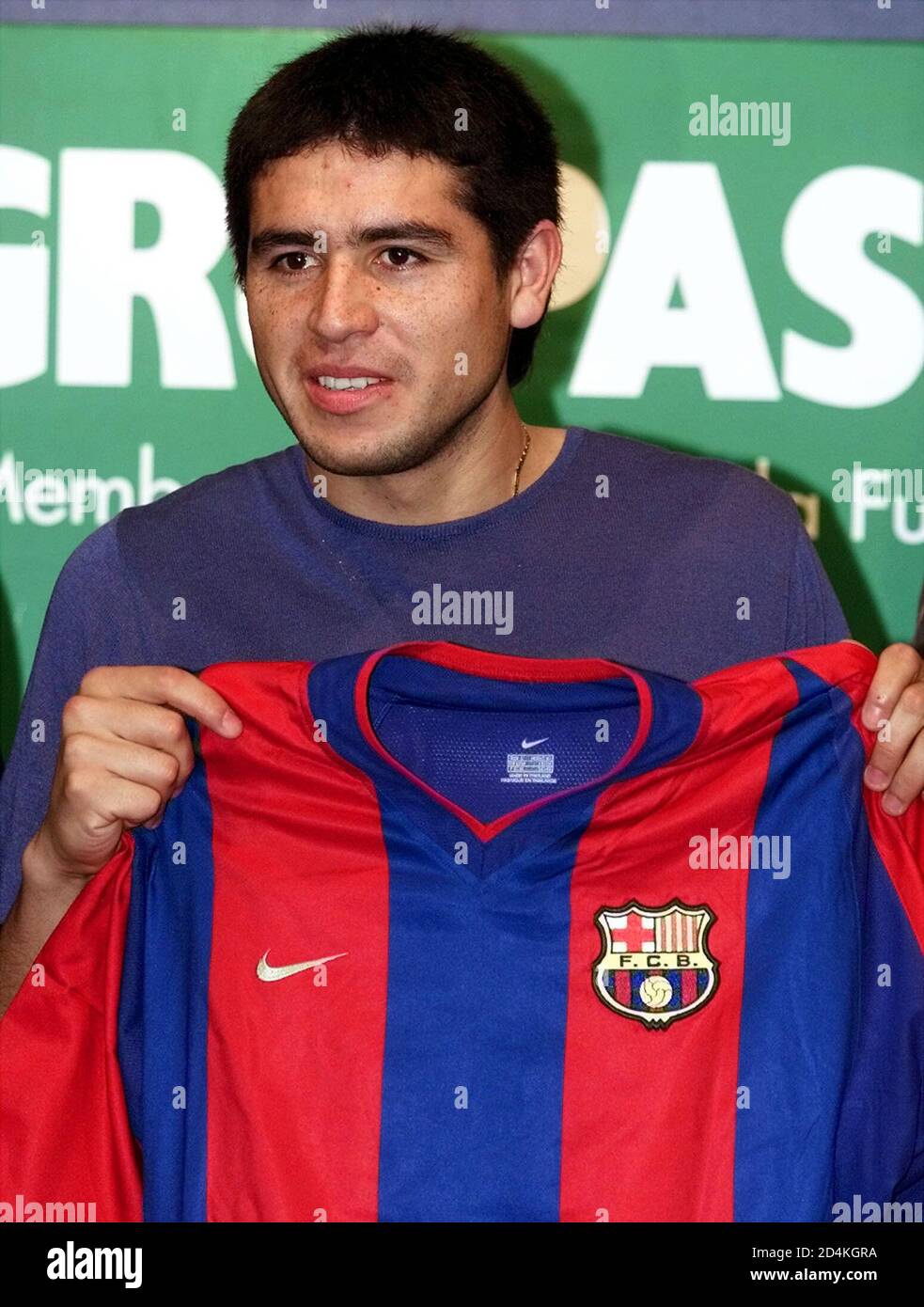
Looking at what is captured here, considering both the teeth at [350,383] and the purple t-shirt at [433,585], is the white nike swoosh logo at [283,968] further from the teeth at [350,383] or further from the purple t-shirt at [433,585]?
the teeth at [350,383]

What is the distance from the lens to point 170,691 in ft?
4.97

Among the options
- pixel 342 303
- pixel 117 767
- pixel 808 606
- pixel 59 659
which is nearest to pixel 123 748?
pixel 117 767

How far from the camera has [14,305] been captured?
2709 mm

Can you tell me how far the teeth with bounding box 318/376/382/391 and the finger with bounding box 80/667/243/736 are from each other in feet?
1.21

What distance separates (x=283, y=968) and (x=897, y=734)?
1.93ft

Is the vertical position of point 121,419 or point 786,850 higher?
point 121,419

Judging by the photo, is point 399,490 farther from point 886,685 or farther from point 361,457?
point 886,685

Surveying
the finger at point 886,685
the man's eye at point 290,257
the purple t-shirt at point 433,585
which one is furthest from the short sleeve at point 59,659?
the finger at point 886,685

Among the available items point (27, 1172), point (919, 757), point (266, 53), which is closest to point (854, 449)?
point (266, 53)

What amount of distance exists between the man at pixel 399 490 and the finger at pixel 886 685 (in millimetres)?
294

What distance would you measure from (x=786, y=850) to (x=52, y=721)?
79 centimetres

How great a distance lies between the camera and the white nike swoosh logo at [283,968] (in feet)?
5.01

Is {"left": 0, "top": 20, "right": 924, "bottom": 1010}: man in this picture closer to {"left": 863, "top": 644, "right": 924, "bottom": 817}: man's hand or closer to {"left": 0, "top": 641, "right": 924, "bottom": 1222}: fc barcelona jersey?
{"left": 0, "top": 641, "right": 924, "bottom": 1222}: fc barcelona jersey
